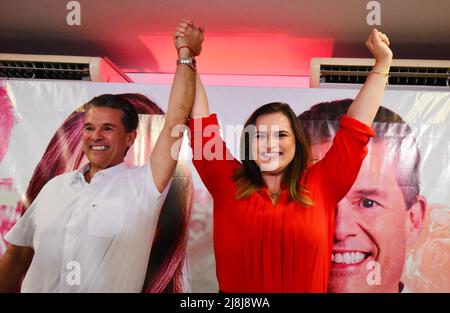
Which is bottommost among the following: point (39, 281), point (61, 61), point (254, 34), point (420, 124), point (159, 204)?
point (39, 281)

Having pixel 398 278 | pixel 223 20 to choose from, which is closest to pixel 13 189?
pixel 223 20

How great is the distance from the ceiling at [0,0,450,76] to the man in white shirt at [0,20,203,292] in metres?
0.26

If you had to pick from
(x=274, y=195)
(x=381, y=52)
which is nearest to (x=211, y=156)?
(x=274, y=195)

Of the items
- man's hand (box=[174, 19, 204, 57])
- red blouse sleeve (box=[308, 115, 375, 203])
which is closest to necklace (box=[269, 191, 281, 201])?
red blouse sleeve (box=[308, 115, 375, 203])

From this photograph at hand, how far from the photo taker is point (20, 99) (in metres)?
2.24

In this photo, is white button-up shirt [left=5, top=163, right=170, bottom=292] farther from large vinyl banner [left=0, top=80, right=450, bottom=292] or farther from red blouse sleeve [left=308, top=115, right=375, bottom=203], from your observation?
red blouse sleeve [left=308, top=115, right=375, bottom=203]

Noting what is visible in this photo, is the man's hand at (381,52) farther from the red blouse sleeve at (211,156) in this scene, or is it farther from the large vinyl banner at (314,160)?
the red blouse sleeve at (211,156)

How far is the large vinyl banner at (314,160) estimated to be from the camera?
2135 millimetres

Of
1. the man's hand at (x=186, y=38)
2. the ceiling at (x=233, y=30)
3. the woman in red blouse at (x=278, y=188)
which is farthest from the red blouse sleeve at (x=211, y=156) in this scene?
the ceiling at (x=233, y=30)

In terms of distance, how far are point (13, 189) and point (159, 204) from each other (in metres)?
0.72

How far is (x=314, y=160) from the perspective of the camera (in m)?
2.18

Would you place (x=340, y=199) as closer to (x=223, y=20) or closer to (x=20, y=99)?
(x=223, y=20)

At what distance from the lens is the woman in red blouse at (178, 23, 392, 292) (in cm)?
202

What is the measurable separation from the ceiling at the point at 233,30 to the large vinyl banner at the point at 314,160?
0.37m
